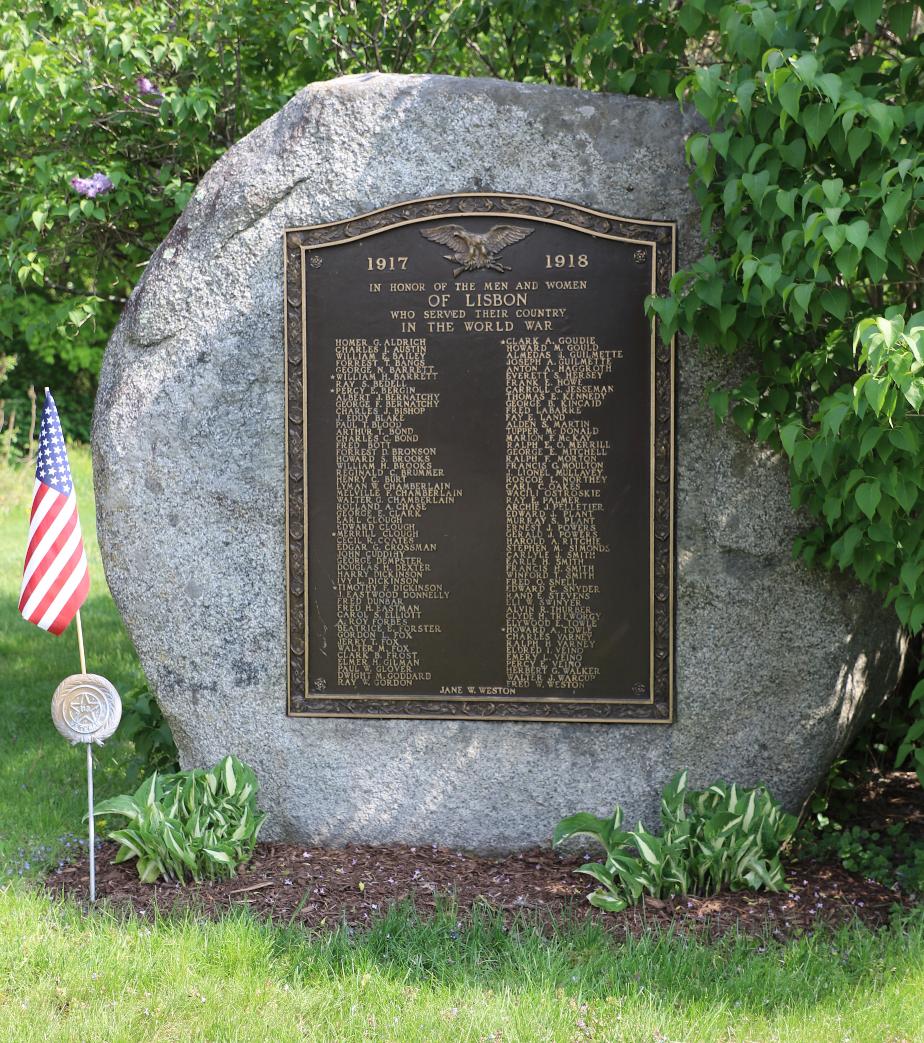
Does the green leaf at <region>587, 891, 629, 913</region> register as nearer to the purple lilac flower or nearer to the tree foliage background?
the tree foliage background

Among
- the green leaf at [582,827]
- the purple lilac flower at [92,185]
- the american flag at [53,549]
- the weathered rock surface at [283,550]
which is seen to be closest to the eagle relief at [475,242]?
the weathered rock surface at [283,550]

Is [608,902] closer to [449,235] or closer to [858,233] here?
[858,233]

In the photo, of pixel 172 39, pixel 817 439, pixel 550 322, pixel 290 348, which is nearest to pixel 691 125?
pixel 550 322

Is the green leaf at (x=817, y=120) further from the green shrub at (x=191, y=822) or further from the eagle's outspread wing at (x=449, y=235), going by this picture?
the green shrub at (x=191, y=822)

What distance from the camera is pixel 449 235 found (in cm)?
448

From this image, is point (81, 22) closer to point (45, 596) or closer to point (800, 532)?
point (45, 596)

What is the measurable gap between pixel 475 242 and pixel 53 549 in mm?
2059

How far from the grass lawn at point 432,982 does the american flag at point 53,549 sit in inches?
43.1

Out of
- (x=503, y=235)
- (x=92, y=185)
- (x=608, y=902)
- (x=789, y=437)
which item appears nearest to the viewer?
(x=789, y=437)

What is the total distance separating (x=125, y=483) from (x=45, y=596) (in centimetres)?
61

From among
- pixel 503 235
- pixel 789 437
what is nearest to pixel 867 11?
pixel 789 437

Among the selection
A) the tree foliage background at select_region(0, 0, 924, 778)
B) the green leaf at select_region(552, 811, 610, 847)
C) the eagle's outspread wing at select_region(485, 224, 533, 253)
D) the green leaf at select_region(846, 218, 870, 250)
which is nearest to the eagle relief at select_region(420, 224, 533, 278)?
the eagle's outspread wing at select_region(485, 224, 533, 253)

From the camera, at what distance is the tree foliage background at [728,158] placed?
353 cm

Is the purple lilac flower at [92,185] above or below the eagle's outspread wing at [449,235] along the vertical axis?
above
